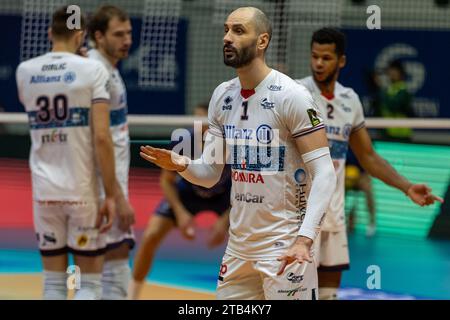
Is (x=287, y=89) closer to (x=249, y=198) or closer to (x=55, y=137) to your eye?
(x=249, y=198)

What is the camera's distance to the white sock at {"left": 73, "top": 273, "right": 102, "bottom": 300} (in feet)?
27.0

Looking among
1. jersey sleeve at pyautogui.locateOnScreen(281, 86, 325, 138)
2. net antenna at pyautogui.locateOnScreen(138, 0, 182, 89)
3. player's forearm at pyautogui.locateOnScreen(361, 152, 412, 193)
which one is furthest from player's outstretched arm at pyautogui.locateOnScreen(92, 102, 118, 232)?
→ net antenna at pyautogui.locateOnScreen(138, 0, 182, 89)

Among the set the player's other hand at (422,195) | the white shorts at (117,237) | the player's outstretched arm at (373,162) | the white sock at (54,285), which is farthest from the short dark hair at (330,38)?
the white sock at (54,285)

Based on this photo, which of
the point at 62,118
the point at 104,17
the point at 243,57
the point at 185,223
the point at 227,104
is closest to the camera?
the point at 243,57

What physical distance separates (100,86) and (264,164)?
2379 millimetres

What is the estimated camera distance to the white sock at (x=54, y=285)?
8.30 metres

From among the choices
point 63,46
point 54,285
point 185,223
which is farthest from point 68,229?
point 185,223

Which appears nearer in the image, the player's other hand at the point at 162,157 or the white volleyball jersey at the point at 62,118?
the player's other hand at the point at 162,157

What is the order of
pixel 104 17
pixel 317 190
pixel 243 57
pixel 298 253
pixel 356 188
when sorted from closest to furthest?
pixel 298 253
pixel 317 190
pixel 243 57
pixel 104 17
pixel 356 188

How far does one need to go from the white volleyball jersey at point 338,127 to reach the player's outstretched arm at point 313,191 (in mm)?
1912

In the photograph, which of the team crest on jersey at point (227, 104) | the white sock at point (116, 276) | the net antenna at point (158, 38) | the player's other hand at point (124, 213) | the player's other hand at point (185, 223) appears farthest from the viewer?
the net antenna at point (158, 38)

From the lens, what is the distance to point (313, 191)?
5953 millimetres

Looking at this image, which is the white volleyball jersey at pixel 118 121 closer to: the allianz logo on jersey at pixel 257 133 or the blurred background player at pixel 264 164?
the blurred background player at pixel 264 164
